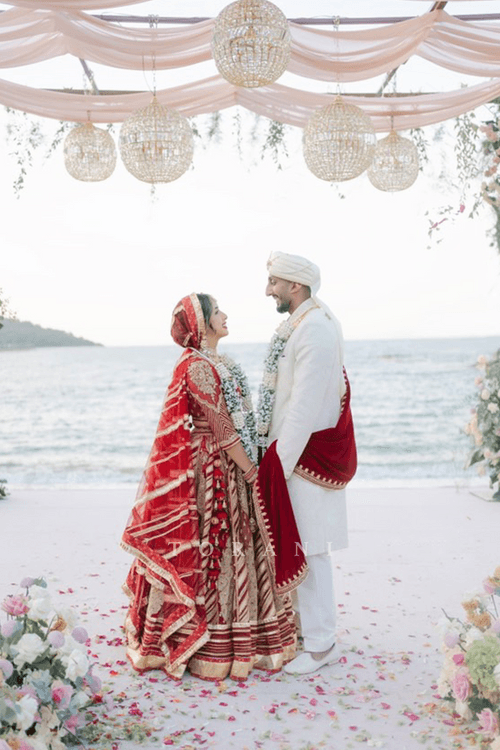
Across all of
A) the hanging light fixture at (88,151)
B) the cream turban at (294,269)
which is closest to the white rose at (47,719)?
the cream turban at (294,269)

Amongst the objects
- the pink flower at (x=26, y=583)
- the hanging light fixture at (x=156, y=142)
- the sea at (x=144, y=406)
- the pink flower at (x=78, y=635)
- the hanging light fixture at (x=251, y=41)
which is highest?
the hanging light fixture at (x=251, y=41)

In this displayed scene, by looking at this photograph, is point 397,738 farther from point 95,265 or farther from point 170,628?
point 95,265

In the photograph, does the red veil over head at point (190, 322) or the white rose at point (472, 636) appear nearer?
the white rose at point (472, 636)

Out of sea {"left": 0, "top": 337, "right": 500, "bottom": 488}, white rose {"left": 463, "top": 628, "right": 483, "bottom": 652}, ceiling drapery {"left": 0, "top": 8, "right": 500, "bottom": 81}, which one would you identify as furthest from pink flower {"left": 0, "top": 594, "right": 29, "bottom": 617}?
sea {"left": 0, "top": 337, "right": 500, "bottom": 488}

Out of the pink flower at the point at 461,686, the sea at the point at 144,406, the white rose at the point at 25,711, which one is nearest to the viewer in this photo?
the white rose at the point at 25,711

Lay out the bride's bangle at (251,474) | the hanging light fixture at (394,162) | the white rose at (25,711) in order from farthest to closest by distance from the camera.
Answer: the hanging light fixture at (394,162) → the bride's bangle at (251,474) → the white rose at (25,711)

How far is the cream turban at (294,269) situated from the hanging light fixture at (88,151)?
1979 mm

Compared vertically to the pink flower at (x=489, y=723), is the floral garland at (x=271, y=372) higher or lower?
higher

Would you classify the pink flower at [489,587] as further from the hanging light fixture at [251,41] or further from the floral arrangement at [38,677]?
the hanging light fixture at [251,41]

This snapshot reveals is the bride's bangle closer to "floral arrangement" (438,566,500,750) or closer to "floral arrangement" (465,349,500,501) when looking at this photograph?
"floral arrangement" (438,566,500,750)

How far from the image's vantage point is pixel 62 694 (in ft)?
8.13

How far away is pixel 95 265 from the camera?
24219 millimetres

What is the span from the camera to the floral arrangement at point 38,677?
2.30 meters

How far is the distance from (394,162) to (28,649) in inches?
151
